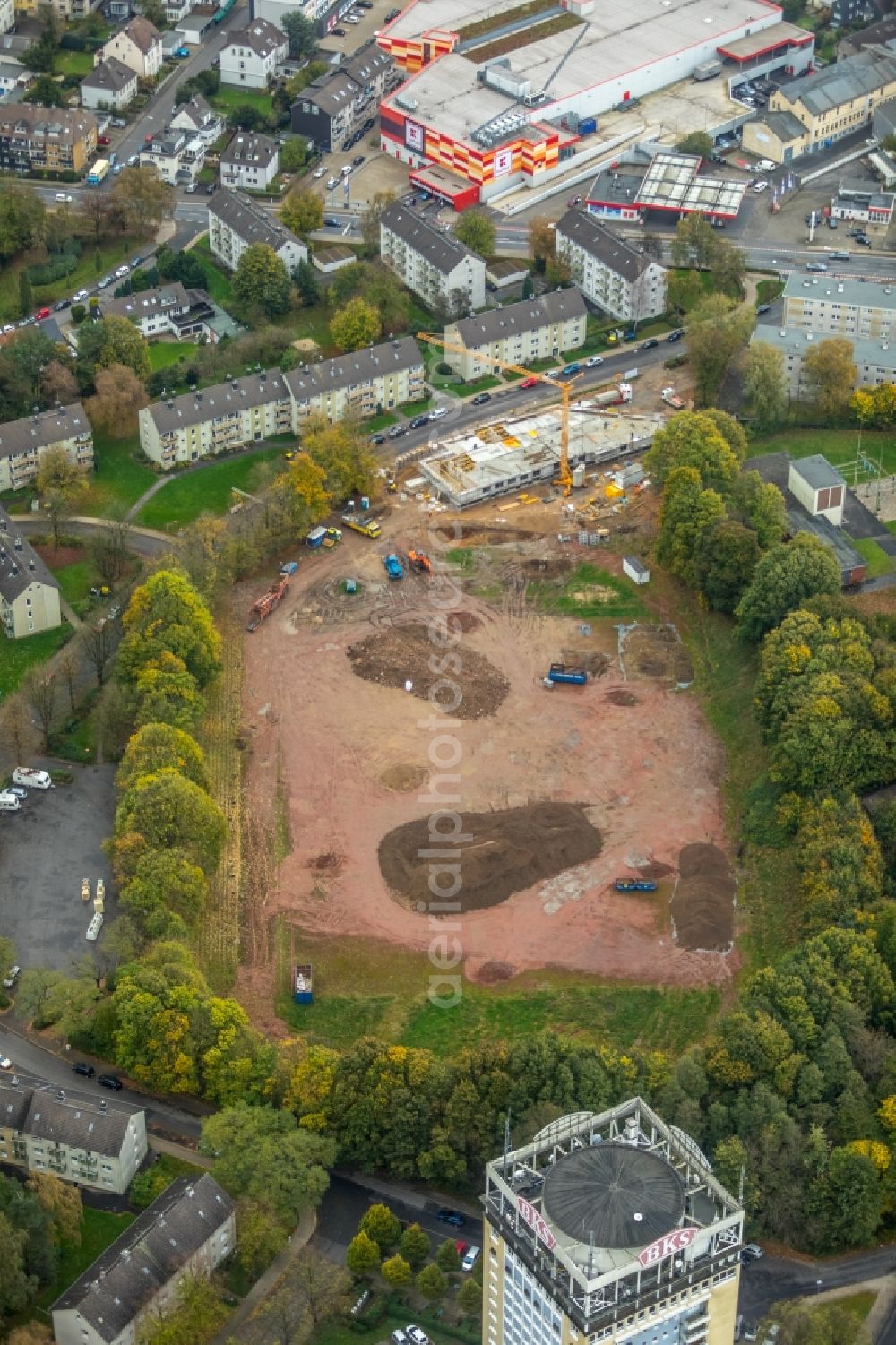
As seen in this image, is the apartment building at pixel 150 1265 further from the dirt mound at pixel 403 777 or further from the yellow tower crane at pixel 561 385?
the yellow tower crane at pixel 561 385

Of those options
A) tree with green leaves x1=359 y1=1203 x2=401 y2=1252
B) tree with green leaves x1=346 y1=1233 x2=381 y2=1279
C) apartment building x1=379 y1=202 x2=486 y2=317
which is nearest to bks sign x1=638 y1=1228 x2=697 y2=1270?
tree with green leaves x1=346 y1=1233 x2=381 y2=1279

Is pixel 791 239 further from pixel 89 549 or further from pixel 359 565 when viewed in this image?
pixel 89 549

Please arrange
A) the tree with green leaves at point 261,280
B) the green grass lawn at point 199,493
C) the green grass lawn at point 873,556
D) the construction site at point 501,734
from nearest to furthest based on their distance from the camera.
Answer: the construction site at point 501,734
the green grass lawn at point 873,556
the green grass lawn at point 199,493
the tree with green leaves at point 261,280

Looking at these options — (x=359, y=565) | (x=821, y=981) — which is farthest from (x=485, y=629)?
(x=821, y=981)

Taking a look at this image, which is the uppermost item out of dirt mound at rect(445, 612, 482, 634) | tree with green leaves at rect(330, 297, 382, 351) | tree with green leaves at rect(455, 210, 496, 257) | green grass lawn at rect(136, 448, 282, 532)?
tree with green leaves at rect(455, 210, 496, 257)

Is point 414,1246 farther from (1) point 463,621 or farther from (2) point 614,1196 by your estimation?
(1) point 463,621

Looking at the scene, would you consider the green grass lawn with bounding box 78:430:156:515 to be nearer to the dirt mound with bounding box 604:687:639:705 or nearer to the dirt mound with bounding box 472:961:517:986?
the dirt mound with bounding box 604:687:639:705

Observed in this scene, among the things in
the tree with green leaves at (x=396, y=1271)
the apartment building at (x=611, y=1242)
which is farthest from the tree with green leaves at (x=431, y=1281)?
the apartment building at (x=611, y=1242)
